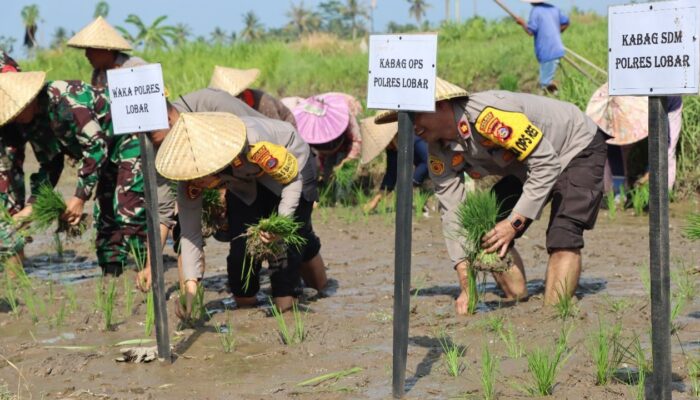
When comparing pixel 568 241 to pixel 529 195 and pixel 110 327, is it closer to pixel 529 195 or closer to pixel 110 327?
pixel 529 195

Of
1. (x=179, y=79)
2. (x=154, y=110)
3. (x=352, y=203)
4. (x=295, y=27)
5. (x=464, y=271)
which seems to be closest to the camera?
(x=154, y=110)

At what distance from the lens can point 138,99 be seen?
467 centimetres

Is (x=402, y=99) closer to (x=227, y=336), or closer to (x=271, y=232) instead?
(x=271, y=232)

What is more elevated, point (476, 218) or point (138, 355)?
point (476, 218)

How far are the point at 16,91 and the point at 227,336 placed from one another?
6.85 feet

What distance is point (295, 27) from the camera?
88.4m

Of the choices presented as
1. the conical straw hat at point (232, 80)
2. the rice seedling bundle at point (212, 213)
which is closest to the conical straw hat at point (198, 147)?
the rice seedling bundle at point (212, 213)

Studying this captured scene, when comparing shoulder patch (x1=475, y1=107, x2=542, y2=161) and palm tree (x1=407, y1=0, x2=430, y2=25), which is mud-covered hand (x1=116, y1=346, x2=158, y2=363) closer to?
shoulder patch (x1=475, y1=107, x2=542, y2=161)

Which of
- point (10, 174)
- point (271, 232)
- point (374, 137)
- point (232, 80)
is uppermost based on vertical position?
point (232, 80)

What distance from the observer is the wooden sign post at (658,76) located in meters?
3.27

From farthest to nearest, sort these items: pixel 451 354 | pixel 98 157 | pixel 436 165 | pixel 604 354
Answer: pixel 98 157
pixel 436 165
pixel 451 354
pixel 604 354

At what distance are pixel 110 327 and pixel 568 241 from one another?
2509mm

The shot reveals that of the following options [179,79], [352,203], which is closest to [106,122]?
[352,203]

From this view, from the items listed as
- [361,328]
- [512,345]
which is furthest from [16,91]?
[512,345]
